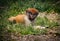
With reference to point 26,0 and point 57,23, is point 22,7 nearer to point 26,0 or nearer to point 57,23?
point 26,0

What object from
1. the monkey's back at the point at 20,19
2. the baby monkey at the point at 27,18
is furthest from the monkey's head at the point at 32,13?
the monkey's back at the point at 20,19

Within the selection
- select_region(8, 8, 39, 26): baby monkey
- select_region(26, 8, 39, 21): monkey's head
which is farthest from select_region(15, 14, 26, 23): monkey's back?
select_region(26, 8, 39, 21): monkey's head

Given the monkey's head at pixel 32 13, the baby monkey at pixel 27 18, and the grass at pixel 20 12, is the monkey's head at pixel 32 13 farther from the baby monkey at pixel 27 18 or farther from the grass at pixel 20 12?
the grass at pixel 20 12

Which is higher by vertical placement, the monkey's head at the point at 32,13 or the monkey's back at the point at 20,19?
the monkey's head at the point at 32,13

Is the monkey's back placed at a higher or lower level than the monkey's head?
lower

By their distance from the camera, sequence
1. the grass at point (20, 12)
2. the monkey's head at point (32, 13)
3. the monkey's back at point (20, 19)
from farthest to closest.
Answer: the monkey's back at point (20, 19)
the monkey's head at point (32, 13)
the grass at point (20, 12)

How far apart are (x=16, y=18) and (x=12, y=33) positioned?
1709mm

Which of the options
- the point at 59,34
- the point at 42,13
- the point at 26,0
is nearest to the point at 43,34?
the point at 59,34

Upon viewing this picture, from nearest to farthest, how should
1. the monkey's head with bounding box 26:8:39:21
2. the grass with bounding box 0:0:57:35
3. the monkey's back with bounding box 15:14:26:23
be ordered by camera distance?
1. the grass with bounding box 0:0:57:35
2. the monkey's head with bounding box 26:8:39:21
3. the monkey's back with bounding box 15:14:26:23

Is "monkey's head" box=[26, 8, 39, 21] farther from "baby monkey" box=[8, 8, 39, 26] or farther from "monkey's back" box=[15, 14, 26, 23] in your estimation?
"monkey's back" box=[15, 14, 26, 23]

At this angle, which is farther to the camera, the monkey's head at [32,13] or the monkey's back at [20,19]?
the monkey's back at [20,19]

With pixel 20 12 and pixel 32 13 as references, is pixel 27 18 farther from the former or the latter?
pixel 20 12

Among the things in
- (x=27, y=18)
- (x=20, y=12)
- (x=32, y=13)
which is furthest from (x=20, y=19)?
(x=20, y=12)

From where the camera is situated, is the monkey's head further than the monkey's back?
No
